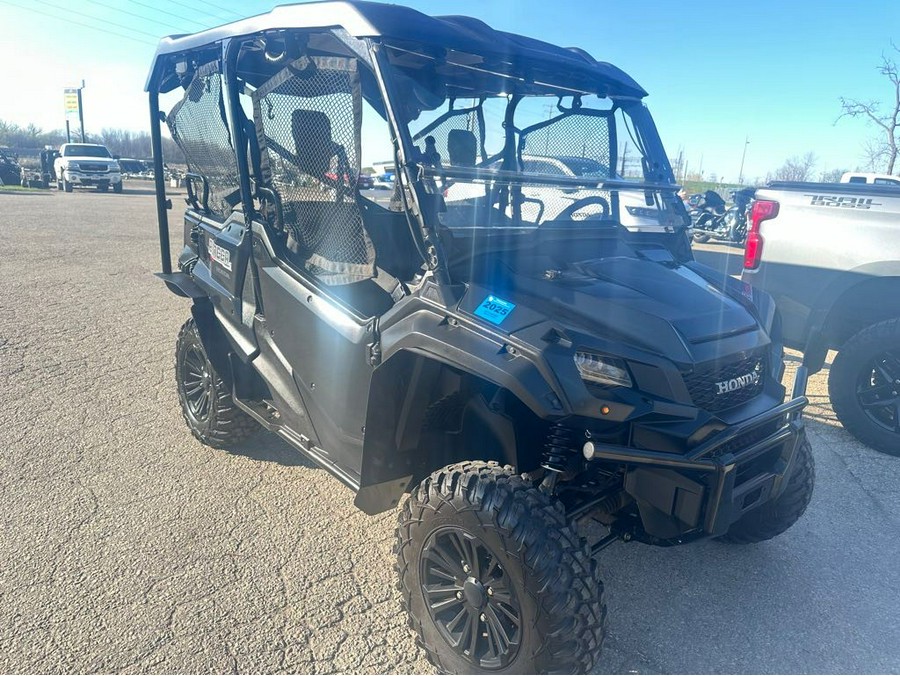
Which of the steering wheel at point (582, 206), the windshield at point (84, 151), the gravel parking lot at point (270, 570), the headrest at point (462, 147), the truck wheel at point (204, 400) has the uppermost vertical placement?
the headrest at point (462, 147)

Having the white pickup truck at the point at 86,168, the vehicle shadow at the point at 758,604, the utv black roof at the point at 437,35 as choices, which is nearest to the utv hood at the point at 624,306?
the utv black roof at the point at 437,35

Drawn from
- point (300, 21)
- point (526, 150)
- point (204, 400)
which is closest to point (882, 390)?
point (526, 150)

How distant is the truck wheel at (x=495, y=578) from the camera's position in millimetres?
1993

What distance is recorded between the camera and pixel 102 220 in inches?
618

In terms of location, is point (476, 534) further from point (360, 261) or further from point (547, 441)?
point (360, 261)

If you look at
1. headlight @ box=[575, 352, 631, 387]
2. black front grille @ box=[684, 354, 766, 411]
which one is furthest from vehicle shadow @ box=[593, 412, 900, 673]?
headlight @ box=[575, 352, 631, 387]

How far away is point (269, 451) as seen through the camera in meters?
3.94

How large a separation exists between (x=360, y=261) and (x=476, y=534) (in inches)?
45.9

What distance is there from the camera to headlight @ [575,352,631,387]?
209cm

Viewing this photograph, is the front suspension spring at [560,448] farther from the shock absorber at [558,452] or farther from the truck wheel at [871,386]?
the truck wheel at [871,386]

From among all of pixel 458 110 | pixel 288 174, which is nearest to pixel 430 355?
pixel 288 174

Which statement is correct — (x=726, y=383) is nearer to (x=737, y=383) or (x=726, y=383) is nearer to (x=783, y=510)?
(x=737, y=383)

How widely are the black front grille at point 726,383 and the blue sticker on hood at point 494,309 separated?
2.07 feet

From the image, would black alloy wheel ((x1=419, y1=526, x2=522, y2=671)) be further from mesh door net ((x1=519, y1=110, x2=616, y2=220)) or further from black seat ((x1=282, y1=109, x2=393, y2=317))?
mesh door net ((x1=519, y1=110, x2=616, y2=220))
